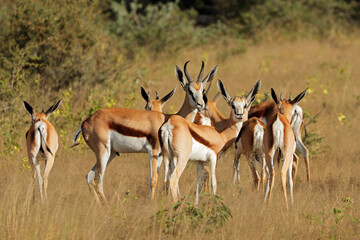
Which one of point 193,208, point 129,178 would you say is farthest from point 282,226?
point 129,178

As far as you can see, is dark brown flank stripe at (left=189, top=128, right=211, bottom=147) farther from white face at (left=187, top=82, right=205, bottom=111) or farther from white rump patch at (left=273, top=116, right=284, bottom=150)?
white face at (left=187, top=82, right=205, bottom=111)

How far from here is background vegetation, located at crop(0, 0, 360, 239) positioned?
214 inches

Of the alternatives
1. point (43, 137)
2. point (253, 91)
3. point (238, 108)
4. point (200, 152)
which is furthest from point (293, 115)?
point (43, 137)

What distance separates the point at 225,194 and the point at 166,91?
19.3ft

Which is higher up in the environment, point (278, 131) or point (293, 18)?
point (293, 18)

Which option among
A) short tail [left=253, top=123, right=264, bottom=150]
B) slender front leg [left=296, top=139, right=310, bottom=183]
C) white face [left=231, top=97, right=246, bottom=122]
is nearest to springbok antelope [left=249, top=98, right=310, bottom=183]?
slender front leg [left=296, top=139, right=310, bottom=183]

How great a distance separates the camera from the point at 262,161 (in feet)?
24.4

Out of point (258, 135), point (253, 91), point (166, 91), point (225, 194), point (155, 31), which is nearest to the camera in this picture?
point (225, 194)

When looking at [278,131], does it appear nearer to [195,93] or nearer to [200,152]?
[200,152]

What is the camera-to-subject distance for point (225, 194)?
Result: 662cm

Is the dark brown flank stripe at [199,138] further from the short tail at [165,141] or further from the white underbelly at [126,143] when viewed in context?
the white underbelly at [126,143]

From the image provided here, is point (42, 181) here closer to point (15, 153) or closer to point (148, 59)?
point (15, 153)

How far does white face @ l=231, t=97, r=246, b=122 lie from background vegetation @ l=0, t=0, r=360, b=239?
0.81 metres

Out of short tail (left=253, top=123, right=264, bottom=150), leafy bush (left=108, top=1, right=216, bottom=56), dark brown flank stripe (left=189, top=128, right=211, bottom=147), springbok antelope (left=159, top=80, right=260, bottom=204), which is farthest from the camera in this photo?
leafy bush (left=108, top=1, right=216, bottom=56)
